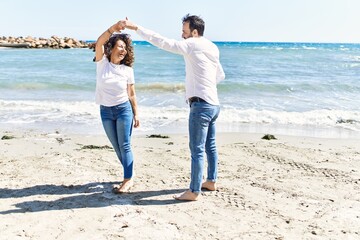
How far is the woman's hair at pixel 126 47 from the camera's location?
454cm

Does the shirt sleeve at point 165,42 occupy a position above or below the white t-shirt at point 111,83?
above

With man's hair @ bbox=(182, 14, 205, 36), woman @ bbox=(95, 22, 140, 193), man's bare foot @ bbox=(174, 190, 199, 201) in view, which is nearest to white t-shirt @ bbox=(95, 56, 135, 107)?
woman @ bbox=(95, 22, 140, 193)

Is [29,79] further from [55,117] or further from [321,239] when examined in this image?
[321,239]

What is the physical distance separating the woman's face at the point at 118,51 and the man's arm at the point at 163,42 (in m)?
0.39

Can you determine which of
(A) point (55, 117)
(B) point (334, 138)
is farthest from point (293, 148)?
(A) point (55, 117)

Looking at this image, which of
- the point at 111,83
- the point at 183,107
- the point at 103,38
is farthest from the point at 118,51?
the point at 183,107

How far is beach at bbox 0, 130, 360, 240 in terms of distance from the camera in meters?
3.77

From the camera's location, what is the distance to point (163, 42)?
402 cm

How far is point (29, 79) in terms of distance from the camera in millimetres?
19016

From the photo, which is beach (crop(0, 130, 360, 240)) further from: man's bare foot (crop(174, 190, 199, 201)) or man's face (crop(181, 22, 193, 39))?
man's face (crop(181, 22, 193, 39))

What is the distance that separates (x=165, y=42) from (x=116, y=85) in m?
0.81

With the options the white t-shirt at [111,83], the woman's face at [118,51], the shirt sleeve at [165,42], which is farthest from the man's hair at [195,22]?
the white t-shirt at [111,83]

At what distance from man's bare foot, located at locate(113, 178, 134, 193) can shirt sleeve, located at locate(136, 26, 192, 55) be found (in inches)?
63.2

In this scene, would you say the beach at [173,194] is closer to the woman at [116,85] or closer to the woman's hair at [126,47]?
the woman at [116,85]
